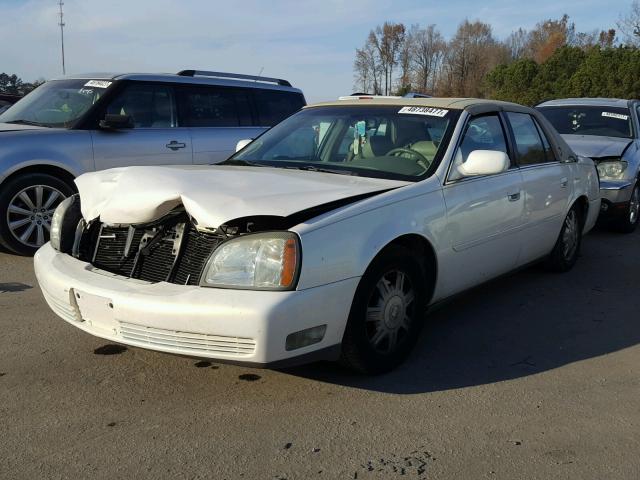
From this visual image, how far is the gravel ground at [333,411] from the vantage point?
272 centimetres

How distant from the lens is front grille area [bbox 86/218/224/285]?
3174mm

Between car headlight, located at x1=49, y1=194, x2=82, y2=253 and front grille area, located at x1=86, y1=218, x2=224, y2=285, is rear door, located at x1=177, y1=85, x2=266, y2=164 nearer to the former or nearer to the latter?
car headlight, located at x1=49, y1=194, x2=82, y2=253

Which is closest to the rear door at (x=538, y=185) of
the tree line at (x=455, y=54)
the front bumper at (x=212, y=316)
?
the front bumper at (x=212, y=316)

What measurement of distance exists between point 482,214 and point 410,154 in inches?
24.0

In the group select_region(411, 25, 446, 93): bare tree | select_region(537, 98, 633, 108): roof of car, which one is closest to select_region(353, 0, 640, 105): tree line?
select_region(411, 25, 446, 93): bare tree

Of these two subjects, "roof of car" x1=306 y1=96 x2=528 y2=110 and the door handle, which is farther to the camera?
the door handle

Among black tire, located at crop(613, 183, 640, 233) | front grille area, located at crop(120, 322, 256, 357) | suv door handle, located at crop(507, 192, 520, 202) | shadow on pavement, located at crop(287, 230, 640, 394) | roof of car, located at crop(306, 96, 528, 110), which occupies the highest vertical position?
roof of car, located at crop(306, 96, 528, 110)

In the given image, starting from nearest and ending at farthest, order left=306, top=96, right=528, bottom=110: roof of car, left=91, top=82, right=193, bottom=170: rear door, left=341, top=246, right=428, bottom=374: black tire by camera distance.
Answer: left=341, top=246, right=428, bottom=374: black tire → left=306, top=96, right=528, bottom=110: roof of car → left=91, top=82, right=193, bottom=170: rear door

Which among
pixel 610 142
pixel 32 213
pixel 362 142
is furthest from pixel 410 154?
pixel 610 142

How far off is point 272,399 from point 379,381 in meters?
0.61

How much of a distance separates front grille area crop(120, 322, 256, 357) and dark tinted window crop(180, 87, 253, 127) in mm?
4585

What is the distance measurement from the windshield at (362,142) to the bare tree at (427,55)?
76680 millimetres

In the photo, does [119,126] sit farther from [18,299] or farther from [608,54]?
[608,54]

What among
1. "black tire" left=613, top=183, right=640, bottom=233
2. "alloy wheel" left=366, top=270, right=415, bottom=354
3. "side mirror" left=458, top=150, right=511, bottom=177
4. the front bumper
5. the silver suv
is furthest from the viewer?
"black tire" left=613, top=183, right=640, bottom=233
